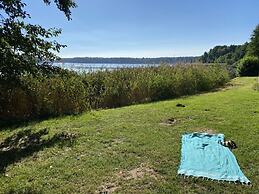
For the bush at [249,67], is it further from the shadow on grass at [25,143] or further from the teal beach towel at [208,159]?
the shadow on grass at [25,143]

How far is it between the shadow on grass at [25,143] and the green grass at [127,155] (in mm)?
172

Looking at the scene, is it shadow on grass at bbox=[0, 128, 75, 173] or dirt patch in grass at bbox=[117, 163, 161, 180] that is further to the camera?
shadow on grass at bbox=[0, 128, 75, 173]

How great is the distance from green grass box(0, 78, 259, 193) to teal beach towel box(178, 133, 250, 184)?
124 mm

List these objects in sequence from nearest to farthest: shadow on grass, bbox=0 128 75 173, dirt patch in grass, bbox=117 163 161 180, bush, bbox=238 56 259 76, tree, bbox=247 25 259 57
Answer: dirt patch in grass, bbox=117 163 161 180, shadow on grass, bbox=0 128 75 173, bush, bbox=238 56 259 76, tree, bbox=247 25 259 57

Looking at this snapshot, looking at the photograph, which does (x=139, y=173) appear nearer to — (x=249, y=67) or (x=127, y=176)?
→ (x=127, y=176)

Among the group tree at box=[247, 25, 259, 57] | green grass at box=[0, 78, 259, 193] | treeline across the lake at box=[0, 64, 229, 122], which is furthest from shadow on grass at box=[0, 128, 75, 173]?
tree at box=[247, 25, 259, 57]

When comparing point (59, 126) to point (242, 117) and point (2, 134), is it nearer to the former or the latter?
point (2, 134)

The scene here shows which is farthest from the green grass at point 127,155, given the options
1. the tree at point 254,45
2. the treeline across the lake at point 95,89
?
the tree at point 254,45

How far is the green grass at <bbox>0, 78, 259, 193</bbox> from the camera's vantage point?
161 inches

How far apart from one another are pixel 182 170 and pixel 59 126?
147 inches

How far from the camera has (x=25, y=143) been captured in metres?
6.30

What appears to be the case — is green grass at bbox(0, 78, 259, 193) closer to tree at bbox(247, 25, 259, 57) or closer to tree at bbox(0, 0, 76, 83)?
tree at bbox(0, 0, 76, 83)

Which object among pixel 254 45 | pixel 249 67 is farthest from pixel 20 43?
pixel 254 45

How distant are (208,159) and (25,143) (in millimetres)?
3289
